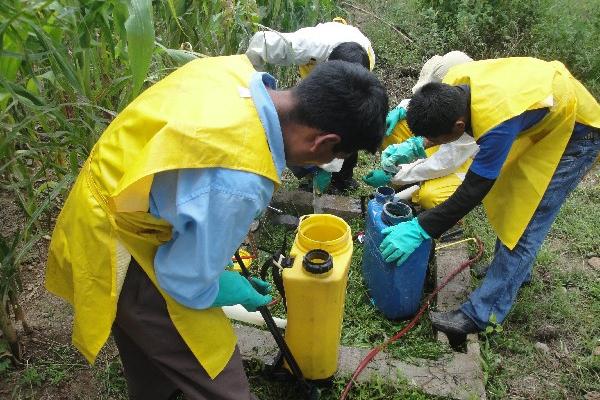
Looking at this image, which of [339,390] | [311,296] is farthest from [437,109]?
[339,390]

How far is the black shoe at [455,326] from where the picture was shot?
2.53 meters

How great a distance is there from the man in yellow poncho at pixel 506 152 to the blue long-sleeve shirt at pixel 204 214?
112 centimetres

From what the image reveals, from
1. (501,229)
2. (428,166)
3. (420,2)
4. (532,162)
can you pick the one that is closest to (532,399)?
(501,229)

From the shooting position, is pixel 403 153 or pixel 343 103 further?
pixel 403 153

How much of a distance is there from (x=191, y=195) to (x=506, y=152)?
151 cm

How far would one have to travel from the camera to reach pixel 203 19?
8.95 ft

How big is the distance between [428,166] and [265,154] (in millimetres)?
2199

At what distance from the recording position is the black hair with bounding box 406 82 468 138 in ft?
7.04

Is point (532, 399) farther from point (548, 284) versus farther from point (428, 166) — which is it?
point (428, 166)

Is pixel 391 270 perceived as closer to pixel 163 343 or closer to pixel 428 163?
pixel 428 163

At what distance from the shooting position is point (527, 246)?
2.47 meters

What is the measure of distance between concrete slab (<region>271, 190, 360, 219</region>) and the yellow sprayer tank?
1.32 m

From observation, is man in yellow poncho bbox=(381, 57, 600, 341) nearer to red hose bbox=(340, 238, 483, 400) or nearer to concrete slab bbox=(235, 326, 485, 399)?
red hose bbox=(340, 238, 483, 400)

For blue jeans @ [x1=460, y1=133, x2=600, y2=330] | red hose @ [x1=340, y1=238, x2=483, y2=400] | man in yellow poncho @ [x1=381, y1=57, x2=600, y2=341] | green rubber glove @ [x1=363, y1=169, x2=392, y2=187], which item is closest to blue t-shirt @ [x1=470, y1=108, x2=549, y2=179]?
man in yellow poncho @ [x1=381, y1=57, x2=600, y2=341]
